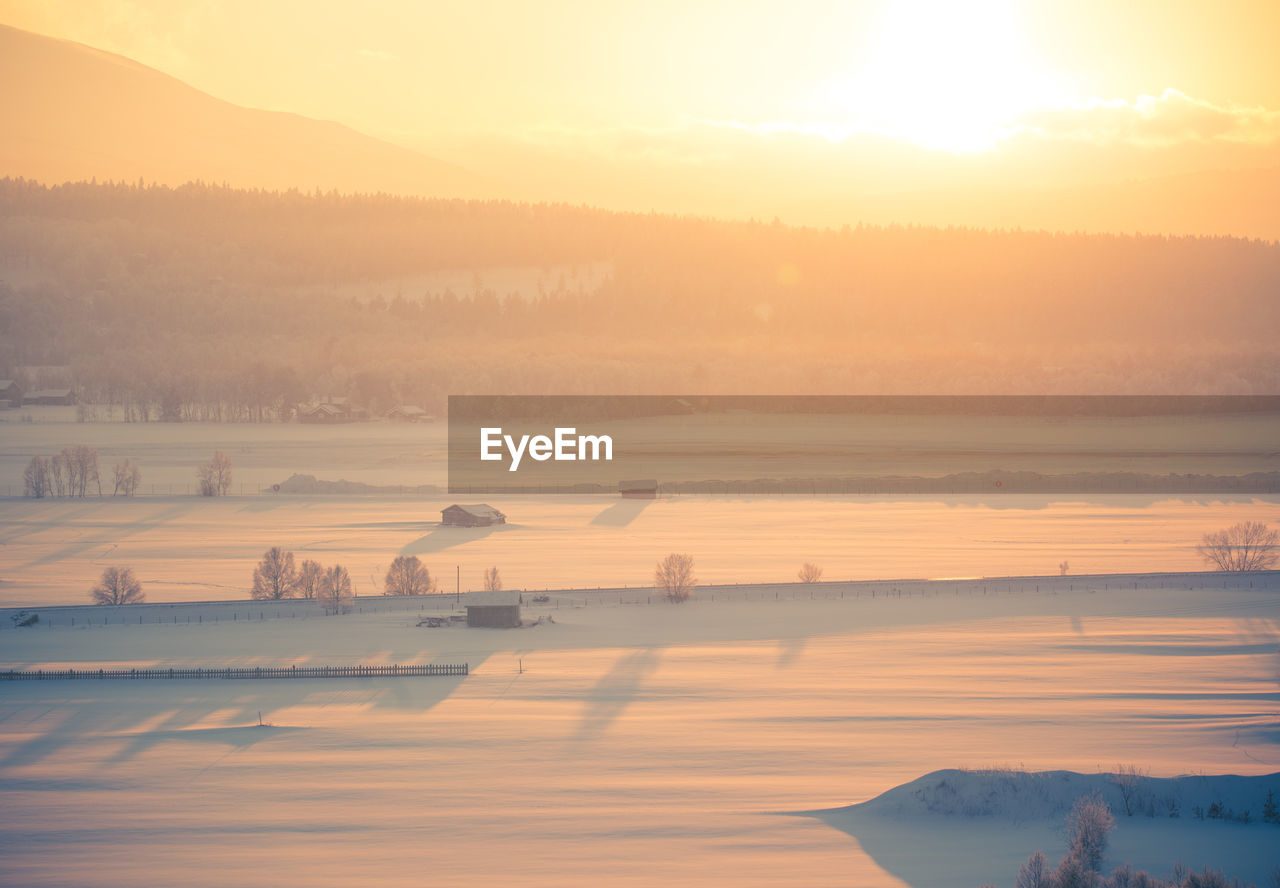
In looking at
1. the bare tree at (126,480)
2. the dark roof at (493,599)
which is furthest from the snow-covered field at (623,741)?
the bare tree at (126,480)

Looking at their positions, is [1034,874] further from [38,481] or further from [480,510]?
[38,481]

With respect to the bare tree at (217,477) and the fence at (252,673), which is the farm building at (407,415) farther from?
the fence at (252,673)

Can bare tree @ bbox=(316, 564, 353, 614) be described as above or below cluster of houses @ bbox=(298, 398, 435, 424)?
below

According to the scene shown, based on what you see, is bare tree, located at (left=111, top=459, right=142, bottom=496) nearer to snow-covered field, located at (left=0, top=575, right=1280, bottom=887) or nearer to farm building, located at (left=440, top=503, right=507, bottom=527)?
farm building, located at (left=440, top=503, right=507, bottom=527)

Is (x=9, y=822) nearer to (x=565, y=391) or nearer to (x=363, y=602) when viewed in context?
(x=363, y=602)

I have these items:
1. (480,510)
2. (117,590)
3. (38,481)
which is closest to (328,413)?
(38,481)

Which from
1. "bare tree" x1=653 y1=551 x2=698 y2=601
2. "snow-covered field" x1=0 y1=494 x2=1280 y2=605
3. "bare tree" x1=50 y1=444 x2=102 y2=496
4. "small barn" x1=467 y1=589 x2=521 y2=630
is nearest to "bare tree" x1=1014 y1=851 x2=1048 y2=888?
"small barn" x1=467 y1=589 x2=521 y2=630

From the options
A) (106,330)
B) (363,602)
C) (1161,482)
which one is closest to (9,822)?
(363,602)
